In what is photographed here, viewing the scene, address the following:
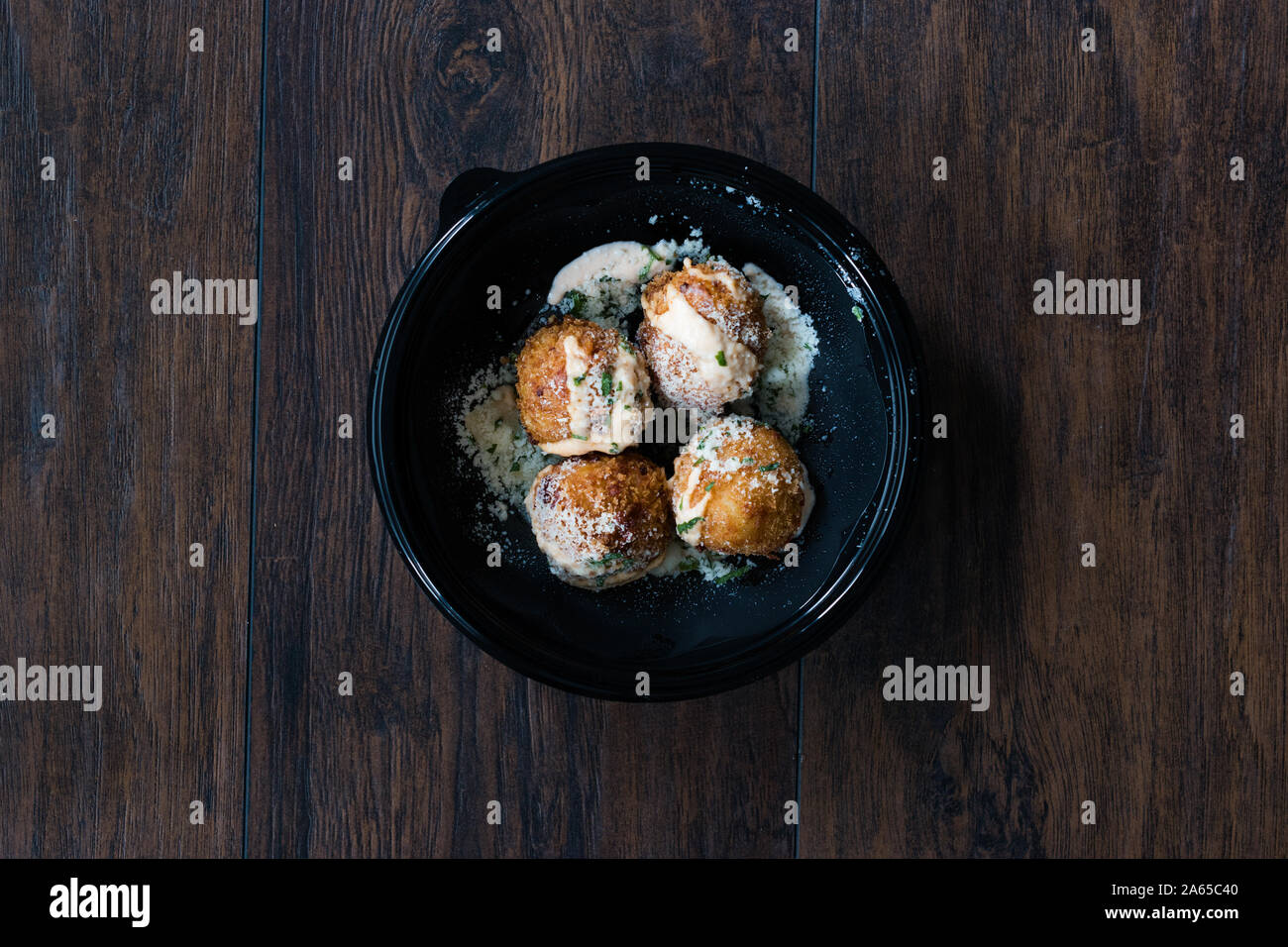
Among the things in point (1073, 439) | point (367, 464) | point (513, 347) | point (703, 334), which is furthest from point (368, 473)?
point (1073, 439)

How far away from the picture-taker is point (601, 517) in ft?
2.72

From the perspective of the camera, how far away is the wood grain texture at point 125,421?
1030 mm

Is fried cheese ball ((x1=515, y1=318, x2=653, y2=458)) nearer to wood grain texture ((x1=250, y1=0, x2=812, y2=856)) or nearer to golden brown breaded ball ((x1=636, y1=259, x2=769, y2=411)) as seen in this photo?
golden brown breaded ball ((x1=636, y1=259, x2=769, y2=411))

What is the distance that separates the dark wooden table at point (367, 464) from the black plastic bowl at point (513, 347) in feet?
0.57

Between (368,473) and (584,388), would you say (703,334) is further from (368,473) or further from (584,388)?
(368,473)

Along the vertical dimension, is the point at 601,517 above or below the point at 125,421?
below

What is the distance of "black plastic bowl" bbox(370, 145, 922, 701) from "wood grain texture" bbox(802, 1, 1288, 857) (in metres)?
0.19

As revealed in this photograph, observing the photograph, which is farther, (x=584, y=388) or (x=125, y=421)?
(x=125, y=421)

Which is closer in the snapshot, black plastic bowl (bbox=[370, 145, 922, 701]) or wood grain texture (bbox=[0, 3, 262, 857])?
black plastic bowl (bbox=[370, 145, 922, 701])

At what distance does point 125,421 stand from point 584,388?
52cm

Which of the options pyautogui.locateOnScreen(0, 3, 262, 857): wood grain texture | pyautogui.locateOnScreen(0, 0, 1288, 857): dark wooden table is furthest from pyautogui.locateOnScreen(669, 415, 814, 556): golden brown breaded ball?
pyautogui.locateOnScreen(0, 3, 262, 857): wood grain texture

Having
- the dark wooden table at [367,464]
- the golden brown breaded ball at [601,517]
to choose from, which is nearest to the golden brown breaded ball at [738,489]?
the golden brown breaded ball at [601,517]

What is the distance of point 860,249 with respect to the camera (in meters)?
0.84

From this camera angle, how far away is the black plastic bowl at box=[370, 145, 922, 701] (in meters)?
0.84
